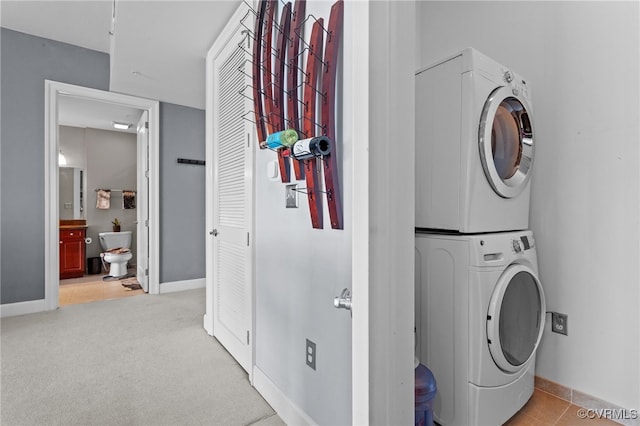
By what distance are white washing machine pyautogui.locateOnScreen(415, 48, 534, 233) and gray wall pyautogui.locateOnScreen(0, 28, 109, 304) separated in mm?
3686

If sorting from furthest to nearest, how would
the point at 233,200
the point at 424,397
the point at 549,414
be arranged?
the point at 233,200 < the point at 549,414 < the point at 424,397

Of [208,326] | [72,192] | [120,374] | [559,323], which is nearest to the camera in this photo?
[559,323]

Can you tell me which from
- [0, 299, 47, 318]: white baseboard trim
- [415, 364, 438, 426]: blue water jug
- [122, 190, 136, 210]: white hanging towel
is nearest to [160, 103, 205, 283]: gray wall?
[0, 299, 47, 318]: white baseboard trim

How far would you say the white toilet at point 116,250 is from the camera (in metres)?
4.95

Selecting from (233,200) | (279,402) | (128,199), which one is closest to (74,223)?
(128,199)

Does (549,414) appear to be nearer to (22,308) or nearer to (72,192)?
(22,308)

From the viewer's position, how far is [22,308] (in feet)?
10.1

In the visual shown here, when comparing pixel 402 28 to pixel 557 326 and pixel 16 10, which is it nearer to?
pixel 557 326

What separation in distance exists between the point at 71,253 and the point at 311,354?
→ 5.38 metres

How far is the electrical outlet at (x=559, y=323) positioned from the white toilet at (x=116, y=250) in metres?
5.47

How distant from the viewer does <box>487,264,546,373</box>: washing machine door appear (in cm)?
134

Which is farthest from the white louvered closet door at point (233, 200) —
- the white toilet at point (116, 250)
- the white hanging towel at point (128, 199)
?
the white hanging towel at point (128, 199)

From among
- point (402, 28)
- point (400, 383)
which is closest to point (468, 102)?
point (402, 28)

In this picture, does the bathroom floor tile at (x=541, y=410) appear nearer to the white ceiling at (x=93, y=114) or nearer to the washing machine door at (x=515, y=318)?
the washing machine door at (x=515, y=318)
